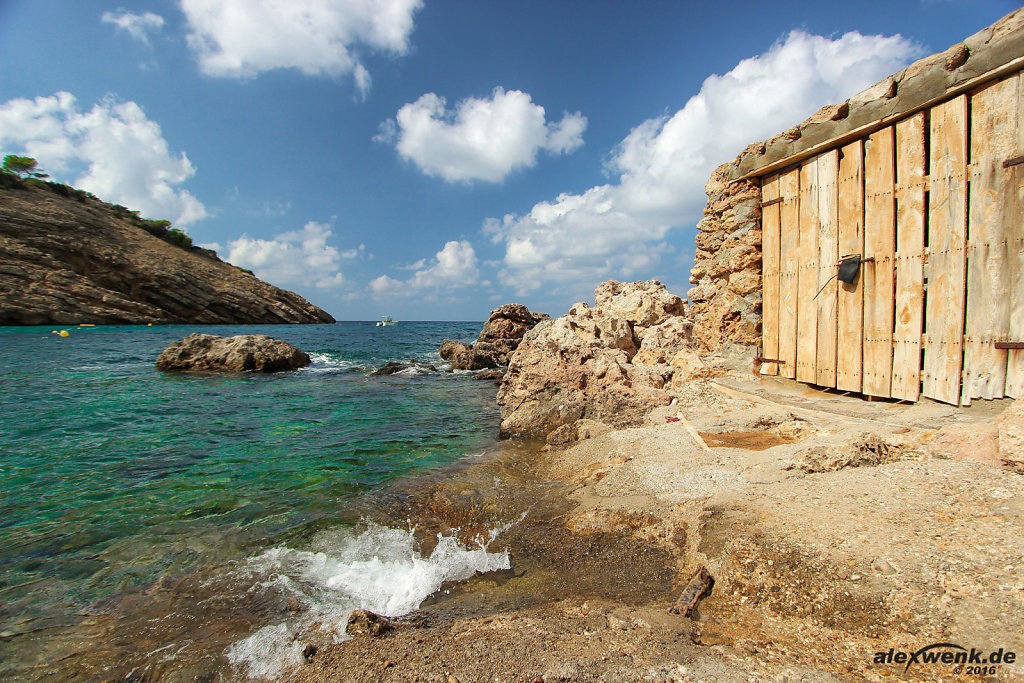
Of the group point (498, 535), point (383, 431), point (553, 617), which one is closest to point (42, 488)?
point (383, 431)

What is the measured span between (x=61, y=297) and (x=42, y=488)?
5174 cm

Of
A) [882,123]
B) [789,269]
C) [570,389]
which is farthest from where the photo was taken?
[570,389]

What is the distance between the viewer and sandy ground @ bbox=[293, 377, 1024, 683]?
2160mm

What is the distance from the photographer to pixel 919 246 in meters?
4.75

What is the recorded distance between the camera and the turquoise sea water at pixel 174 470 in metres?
3.93

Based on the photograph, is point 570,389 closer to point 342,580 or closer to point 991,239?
point 342,580

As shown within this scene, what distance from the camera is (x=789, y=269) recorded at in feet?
20.6

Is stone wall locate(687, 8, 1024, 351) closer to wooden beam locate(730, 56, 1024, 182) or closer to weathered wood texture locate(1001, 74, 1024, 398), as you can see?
wooden beam locate(730, 56, 1024, 182)

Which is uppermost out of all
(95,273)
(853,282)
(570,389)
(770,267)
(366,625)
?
(95,273)

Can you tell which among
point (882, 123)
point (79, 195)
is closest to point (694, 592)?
point (882, 123)

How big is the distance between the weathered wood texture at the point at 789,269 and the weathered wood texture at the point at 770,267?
0.26 feet

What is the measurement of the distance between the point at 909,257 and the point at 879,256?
0.31 m

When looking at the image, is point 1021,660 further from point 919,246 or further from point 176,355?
point 176,355

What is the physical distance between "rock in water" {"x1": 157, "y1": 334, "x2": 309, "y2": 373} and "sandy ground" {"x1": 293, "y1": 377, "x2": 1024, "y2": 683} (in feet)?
55.1
